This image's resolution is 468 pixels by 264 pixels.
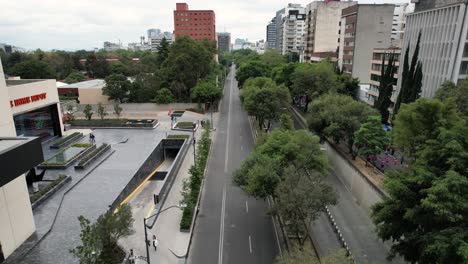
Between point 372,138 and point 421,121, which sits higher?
point 421,121

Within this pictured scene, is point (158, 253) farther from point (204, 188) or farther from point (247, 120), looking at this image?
point (247, 120)

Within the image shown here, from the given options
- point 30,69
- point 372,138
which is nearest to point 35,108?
point 372,138

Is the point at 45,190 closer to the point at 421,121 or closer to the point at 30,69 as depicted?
the point at 421,121

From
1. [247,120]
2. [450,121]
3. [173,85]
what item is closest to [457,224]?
[450,121]

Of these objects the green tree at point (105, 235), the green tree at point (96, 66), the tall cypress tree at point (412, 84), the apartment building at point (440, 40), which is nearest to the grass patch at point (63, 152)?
the green tree at point (105, 235)

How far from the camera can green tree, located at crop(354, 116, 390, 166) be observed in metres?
29.6

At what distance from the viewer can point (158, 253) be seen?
68.3 feet

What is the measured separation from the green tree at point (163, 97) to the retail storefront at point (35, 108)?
81.2ft

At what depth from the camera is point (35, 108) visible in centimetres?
3738

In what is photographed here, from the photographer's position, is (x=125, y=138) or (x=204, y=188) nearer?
(x=204, y=188)

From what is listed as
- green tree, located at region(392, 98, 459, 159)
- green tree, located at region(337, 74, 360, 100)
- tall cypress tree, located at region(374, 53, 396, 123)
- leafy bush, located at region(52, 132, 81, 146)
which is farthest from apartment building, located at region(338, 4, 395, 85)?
leafy bush, located at region(52, 132, 81, 146)

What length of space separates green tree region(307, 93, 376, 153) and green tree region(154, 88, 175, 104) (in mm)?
36804

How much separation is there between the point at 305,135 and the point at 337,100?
1408 cm

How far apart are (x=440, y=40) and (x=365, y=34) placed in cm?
2794
